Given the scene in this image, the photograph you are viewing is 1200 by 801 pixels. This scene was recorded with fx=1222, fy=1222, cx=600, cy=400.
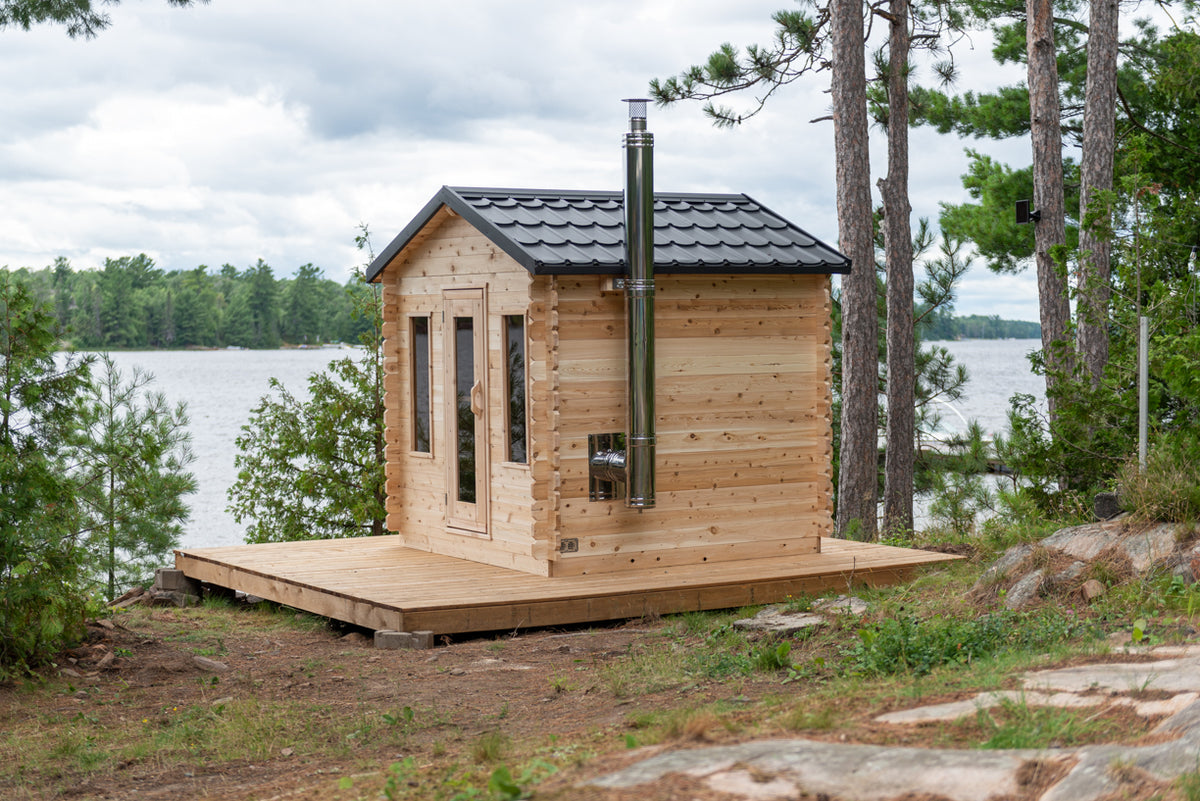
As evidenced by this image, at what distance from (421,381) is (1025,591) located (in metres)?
5.25

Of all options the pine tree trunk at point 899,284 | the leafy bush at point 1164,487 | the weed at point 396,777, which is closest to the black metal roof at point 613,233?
the leafy bush at point 1164,487

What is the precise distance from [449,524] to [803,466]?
2.82 meters

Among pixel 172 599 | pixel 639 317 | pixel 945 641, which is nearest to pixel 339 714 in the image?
pixel 945 641

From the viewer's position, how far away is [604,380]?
8.57 meters

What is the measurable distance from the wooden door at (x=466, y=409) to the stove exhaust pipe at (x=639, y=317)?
1.24 m

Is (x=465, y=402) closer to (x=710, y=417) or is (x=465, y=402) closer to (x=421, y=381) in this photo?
(x=421, y=381)

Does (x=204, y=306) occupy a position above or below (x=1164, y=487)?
above

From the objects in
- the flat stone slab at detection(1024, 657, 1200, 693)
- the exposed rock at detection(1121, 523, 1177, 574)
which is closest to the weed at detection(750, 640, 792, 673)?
the flat stone slab at detection(1024, 657, 1200, 693)

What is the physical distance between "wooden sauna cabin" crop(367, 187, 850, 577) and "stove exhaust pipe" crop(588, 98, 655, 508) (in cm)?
14

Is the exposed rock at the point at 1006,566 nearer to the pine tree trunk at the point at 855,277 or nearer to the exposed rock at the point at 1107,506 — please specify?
the exposed rock at the point at 1107,506

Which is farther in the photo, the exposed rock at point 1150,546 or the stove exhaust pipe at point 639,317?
the stove exhaust pipe at point 639,317

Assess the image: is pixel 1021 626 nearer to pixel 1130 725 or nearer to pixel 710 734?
pixel 1130 725

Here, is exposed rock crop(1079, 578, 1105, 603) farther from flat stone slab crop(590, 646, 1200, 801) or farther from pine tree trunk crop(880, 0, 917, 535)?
pine tree trunk crop(880, 0, 917, 535)

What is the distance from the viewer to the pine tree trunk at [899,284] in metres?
16.0
